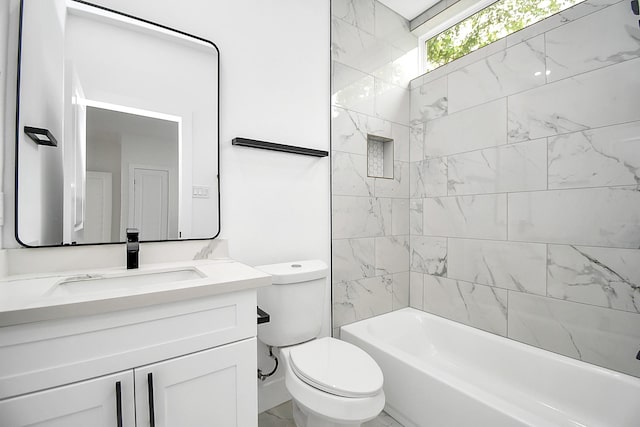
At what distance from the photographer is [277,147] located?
1.68m

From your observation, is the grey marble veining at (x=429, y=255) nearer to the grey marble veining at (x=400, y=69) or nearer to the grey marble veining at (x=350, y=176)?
the grey marble veining at (x=350, y=176)

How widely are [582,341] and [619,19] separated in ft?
5.32

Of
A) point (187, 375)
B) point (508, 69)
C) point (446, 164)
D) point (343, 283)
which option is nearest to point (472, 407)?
point (343, 283)

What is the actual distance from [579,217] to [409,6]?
6.22ft

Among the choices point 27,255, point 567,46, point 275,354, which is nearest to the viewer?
point 27,255

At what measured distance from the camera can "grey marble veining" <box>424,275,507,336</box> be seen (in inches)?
73.1

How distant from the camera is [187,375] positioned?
3.08 feet

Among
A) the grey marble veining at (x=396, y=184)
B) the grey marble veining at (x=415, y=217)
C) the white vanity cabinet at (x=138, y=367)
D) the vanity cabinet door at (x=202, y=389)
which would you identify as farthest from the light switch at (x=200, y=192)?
the grey marble veining at (x=415, y=217)

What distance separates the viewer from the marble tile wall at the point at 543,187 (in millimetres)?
1419

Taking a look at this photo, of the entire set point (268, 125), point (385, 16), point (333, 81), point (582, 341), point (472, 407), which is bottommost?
point (472, 407)

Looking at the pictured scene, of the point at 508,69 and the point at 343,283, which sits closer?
the point at 508,69

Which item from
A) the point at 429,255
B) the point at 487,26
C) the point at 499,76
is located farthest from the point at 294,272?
the point at 487,26

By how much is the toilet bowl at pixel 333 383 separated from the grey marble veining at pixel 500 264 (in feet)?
3.45

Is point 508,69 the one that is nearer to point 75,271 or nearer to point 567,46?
point 567,46
